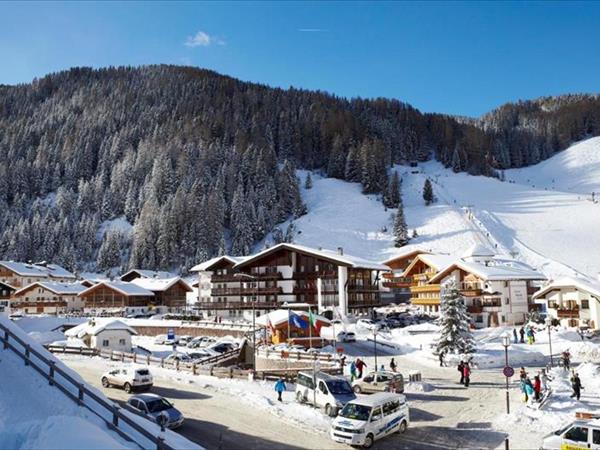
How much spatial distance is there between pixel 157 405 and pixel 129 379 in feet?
25.2

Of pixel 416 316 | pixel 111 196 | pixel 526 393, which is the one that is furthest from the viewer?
pixel 111 196

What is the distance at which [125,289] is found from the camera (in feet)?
300

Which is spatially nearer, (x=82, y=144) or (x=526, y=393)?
(x=526, y=393)

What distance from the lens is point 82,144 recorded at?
193 metres

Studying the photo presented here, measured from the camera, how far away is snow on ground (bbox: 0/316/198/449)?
40.8ft

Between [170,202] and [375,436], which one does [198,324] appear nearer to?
[375,436]

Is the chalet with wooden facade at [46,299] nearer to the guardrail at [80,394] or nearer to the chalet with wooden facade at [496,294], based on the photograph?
the chalet with wooden facade at [496,294]

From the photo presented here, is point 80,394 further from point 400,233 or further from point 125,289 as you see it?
point 400,233

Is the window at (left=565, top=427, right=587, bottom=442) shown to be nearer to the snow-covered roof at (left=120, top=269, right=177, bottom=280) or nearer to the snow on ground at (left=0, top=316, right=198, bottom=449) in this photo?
the snow on ground at (left=0, top=316, right=198, bottom=449)

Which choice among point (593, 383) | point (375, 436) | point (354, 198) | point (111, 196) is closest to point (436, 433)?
point (375, 436)

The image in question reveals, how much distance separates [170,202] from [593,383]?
120 metres

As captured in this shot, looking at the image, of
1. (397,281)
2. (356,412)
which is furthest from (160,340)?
(397,281)

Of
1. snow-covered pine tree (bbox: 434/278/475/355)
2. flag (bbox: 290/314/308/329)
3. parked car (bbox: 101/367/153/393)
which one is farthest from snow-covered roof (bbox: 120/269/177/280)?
parked car (bbox: 101/367/153/393)

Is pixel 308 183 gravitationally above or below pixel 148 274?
above
